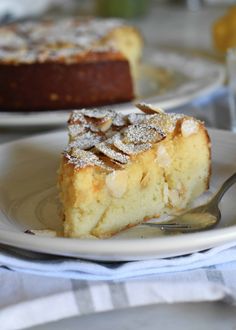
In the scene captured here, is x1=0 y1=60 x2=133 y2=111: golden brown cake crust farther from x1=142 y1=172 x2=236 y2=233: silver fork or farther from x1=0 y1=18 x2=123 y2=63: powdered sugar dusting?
x1=142 y1=172 x2=236 y2=233: silver fork

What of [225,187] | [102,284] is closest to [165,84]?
[225,187]

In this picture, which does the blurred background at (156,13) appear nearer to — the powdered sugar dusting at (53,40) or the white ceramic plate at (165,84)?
the white ceramic plate at (165,84)

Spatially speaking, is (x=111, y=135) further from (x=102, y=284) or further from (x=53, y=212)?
(x=102, y=284)

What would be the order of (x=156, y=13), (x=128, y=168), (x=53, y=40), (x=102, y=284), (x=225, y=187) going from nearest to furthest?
(x=102, y=284), (x=128, y=168), (x=225, y=187), (x=53, y=40), (x=156, y=13)

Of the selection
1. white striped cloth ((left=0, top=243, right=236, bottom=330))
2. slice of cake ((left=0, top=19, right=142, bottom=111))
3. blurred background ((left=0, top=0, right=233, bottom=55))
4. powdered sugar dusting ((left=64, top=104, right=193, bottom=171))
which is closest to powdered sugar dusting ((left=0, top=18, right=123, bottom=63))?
slice of cake ((left=0, top=19, right=142, bottom=111))

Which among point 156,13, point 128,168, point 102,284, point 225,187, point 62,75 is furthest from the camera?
point 156,13

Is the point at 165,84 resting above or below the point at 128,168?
below
